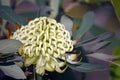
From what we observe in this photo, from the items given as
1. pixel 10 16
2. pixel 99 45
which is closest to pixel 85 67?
pixel 99 45

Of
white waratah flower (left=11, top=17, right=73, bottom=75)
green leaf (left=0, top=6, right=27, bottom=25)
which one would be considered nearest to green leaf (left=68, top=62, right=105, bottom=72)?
white waratah flower (left=11, top=17, right=73, bottom=75)

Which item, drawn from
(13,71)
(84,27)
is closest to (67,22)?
(84,27)

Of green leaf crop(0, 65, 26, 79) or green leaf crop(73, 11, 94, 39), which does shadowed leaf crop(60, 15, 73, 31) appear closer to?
green leaf crop(73, 11, 94, 39)

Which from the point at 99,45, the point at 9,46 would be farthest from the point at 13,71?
the point at 99,45

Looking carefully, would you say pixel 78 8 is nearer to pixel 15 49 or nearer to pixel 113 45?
pixel 113 45

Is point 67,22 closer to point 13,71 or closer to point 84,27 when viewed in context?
point 84,27

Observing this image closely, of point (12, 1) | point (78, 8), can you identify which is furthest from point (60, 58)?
point (78, 8)

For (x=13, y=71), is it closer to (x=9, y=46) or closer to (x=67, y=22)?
(x=9, y=46)
